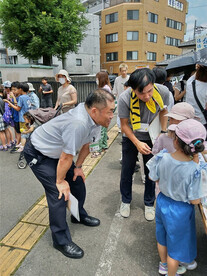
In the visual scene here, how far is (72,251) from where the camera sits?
2.11 m

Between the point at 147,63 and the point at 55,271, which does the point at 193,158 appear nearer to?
the point at 55,271

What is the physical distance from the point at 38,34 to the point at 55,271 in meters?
18.1

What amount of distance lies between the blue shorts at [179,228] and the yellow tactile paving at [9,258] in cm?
147

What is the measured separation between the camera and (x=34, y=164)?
210 centimetres

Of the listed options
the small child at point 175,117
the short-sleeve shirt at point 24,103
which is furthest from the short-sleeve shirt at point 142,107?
the short-sleeve shirt at point 24,103

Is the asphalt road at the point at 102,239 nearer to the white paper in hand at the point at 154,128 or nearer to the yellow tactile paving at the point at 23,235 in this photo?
the yellow tactile paving at the point at 23,235

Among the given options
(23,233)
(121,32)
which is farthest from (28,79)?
(121,32)

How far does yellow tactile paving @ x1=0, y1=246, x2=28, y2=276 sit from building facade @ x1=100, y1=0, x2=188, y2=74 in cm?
3155

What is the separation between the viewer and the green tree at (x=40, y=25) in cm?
1558

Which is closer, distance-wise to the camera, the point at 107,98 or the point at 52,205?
the point at 107,98

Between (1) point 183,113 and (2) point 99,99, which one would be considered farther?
(1) point 183,113

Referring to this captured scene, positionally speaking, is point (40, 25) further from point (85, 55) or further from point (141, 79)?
point (141, 79)

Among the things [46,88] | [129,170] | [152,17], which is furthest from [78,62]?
[129,170]

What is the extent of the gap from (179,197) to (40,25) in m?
17.6
